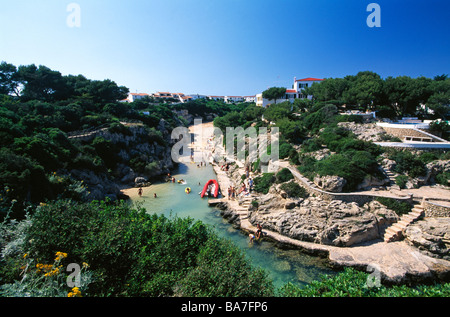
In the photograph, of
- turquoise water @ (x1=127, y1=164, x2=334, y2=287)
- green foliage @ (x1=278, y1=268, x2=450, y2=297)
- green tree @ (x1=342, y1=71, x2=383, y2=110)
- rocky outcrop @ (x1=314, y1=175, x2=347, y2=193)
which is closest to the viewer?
green foliage @ (x1=278, y1=268, x2=450, y2=297)

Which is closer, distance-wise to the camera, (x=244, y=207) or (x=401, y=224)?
(x=401, y=224)

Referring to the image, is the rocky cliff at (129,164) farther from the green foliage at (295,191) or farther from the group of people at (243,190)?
the green foliage at (295,191)

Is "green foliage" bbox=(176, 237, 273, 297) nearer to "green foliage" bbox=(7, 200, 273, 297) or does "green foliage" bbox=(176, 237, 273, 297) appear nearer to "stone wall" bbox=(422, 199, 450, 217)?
"green foliage" bbox=(7, 200, 273, 297)

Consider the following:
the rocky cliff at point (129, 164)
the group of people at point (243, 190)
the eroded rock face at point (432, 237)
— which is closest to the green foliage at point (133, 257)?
the eroded rock face at point (432, 237)

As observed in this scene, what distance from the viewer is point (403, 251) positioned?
42.6 feet

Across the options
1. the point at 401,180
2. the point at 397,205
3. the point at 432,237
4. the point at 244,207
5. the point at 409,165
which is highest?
the point at 409,165

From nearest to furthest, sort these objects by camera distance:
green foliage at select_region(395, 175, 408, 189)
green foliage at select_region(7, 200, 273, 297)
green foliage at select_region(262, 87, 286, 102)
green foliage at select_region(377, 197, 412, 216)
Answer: green foliage at select_region(7, 200, 273, 297) → green foliage at select_region(377, 197, 412, 216) → green foliage at select_region(395, 175, 408, 189) → green foliage at select_region(262, 87, 286, 102)

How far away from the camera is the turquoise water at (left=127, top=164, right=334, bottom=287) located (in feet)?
41.1

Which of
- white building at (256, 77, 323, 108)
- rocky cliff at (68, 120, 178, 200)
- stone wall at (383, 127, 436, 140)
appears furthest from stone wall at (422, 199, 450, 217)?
white building at (256, 77, 323, 108)

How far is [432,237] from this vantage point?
12617mm

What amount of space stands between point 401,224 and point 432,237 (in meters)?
1.92

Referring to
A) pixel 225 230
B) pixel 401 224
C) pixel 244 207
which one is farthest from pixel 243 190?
pixel 401 224

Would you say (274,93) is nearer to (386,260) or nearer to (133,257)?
(386,260)
